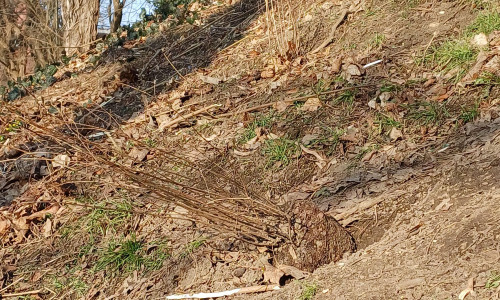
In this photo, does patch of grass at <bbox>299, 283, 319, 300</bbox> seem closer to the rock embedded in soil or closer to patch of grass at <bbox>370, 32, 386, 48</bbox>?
the rock embedded in soil

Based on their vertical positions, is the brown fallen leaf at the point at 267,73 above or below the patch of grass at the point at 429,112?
above

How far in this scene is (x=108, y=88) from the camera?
773 centimetres

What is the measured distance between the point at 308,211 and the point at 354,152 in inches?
47.3

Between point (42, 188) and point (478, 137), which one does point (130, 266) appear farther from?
point (478, 137)

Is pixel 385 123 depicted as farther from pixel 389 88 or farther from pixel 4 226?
pixel 4 226

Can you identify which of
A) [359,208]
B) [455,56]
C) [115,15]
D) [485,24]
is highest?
[115,15]

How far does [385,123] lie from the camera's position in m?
5.16

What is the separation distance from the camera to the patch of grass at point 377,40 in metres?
6.18

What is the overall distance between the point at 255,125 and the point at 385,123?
1203 millimetres

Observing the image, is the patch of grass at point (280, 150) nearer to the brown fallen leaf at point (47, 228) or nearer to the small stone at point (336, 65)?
the small stone at point (336, 65)

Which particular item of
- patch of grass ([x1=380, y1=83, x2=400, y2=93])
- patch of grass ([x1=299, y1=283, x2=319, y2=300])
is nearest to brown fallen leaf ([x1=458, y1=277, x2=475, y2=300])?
patch of grass ([x1=299, y1=283, x2=319, y2=300])

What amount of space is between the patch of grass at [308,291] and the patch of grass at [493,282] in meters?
0.95

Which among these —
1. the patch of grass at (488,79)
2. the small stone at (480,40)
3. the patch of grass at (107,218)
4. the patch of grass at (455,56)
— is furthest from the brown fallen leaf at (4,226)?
the small stone at (480,40)

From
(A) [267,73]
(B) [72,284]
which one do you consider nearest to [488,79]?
(A) [267,73]
